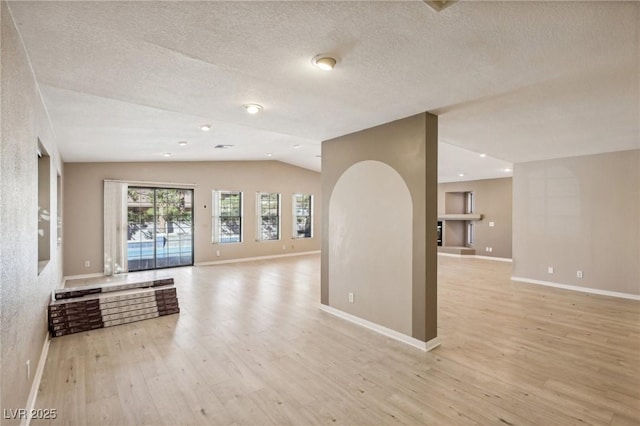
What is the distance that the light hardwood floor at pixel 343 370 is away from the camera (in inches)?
87.3

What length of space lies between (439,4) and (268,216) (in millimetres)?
8781

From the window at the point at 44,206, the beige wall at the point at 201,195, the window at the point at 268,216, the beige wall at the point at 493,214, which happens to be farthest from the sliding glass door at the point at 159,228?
the beige wall at the point at 493,214

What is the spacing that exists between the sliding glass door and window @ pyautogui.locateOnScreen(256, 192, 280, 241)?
2064mm

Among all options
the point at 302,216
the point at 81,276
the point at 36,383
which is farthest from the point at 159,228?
the point at 36,383

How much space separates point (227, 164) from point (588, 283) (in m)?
8.64

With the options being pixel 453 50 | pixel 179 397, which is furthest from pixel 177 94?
pixel 179 397

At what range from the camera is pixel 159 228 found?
7996 millimetres

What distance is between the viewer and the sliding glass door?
7.70m

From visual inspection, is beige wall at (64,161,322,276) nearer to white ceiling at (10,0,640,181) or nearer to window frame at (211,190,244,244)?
window frame at (211,190,244,244)

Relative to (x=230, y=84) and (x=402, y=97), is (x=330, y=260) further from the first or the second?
(x=230, y=84)

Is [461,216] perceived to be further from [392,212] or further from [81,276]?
[81,276]

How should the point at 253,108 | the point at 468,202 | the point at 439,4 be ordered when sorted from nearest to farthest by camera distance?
the point at 439,4 → the point at 253,108 → the point at 468,202

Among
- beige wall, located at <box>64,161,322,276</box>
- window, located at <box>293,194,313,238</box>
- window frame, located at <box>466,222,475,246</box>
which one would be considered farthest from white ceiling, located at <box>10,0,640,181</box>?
window frame, located at <box>466,222,475,246</box>

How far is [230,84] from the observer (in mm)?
2580
